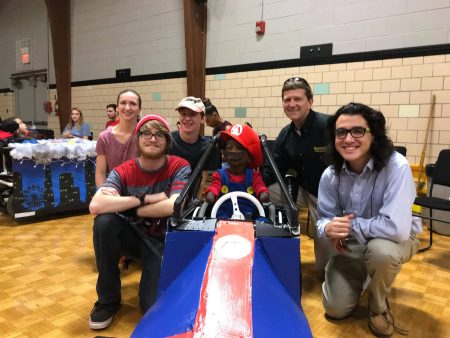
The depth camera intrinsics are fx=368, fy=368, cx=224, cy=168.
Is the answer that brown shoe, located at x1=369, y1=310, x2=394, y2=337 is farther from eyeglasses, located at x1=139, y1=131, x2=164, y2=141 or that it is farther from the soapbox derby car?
eyeglasses, located at x1=139, y1=131, x2=164, y2=141

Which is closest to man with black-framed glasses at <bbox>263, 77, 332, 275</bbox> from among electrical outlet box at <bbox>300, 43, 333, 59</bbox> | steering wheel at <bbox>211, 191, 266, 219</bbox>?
steering wheel at <bbox>211, 191, 266, 219</bbox>

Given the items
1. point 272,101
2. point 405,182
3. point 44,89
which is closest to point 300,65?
point 272,101

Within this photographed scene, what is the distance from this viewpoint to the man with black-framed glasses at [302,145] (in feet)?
9.15

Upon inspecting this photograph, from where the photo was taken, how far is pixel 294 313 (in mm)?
1323

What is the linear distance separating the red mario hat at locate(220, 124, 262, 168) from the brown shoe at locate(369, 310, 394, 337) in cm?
112

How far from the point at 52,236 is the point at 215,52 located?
13.2ft

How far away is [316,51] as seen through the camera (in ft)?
16.9

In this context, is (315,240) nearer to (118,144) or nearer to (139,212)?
(139,212)

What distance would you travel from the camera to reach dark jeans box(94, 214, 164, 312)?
1.99 metres

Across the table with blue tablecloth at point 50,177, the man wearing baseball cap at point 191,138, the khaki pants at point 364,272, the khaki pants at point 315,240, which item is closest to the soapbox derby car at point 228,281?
the khaki pants at point 364,272

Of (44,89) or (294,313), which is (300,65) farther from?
(44,89)

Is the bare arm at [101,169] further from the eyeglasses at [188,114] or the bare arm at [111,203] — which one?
the bare arm at [111,203]

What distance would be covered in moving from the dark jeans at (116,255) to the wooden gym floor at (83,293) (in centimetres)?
17

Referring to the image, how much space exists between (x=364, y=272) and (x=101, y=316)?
155 cm
